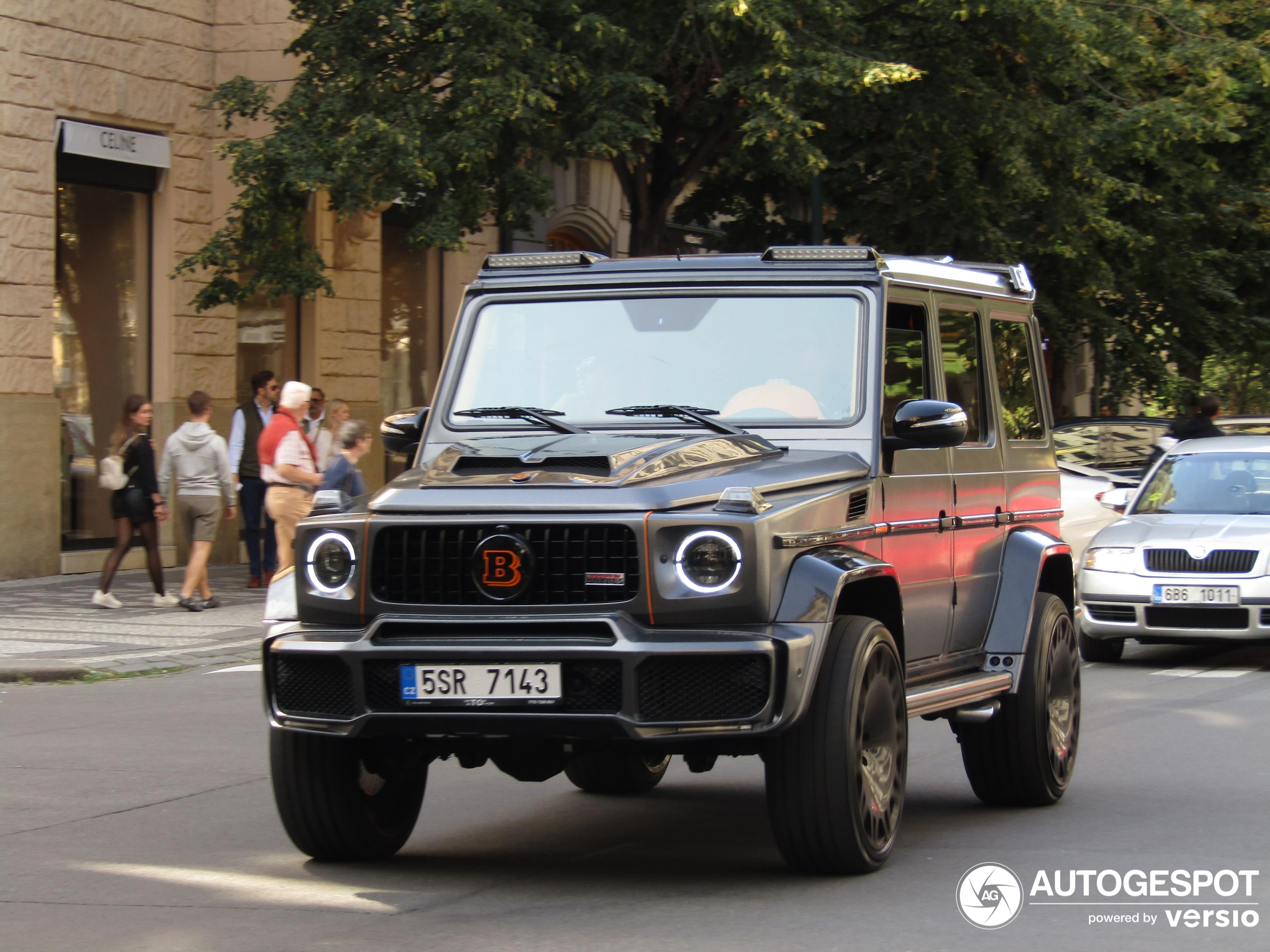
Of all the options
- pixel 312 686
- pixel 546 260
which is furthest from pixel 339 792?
pixel 546 260

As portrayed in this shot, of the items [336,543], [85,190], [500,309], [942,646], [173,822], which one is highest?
[85,190]

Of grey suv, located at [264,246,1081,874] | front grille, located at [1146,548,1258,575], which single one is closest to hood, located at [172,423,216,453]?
front grille, located at [1146,548,1258,575]

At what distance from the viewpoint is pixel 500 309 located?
7.06 m

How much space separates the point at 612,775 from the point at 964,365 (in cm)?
224

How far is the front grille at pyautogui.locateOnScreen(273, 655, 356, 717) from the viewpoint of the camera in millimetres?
5684

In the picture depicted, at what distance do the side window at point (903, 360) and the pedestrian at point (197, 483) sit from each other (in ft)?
32.2

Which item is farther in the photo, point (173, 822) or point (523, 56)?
point (523, 56)

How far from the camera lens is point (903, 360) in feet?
22.7

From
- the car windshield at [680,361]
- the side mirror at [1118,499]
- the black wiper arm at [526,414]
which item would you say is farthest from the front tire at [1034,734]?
the side mirror at [1118,499]

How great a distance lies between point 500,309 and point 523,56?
32.5 ft

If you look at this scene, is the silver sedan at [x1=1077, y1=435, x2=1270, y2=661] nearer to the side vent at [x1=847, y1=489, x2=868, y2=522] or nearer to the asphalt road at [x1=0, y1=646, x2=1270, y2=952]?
the asphalt road at [x1=0, y1=646, x2=1270, y2=952]

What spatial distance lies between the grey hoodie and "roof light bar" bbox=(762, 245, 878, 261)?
32.2 ft

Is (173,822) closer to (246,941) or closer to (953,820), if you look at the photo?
(246,941)

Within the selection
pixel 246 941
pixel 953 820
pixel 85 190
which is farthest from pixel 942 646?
pixel 85 190
